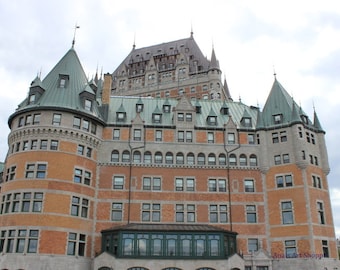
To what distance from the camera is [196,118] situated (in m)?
48.9

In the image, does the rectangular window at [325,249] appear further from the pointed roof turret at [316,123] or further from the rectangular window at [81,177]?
the rectangular window at [81,177]

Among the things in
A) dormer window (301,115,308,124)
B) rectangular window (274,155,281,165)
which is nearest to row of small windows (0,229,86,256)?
rectangular window (274,155,281,165)

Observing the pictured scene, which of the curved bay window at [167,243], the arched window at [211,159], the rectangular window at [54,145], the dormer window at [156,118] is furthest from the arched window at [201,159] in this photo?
the rectangular window at [54,145]

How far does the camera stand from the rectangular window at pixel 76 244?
1508 inches

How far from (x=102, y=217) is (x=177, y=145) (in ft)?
40.2

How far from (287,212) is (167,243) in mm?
14650

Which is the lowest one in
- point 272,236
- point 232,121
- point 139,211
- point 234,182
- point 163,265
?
point 163,265

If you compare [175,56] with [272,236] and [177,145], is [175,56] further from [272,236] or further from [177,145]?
[272,236]

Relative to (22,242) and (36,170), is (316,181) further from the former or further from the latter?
(22,242)

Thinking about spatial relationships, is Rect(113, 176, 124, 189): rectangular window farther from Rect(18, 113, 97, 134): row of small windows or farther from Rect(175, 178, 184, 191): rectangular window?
Rect(175, 178, 184, 191): rectangular window

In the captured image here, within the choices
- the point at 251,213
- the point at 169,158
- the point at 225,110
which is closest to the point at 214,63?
the point at 225,110

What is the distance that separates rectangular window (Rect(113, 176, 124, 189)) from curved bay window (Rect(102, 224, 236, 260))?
18.6 ft

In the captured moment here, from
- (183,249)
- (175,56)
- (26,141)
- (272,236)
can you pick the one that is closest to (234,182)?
(272,236)

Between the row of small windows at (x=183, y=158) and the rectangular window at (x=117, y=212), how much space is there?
5.37 meters
